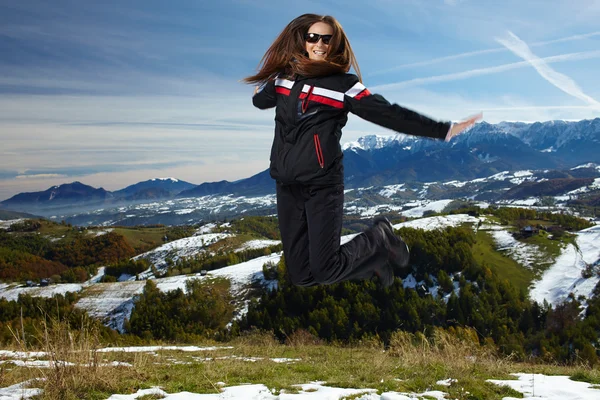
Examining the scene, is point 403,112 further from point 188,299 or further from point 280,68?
point 188,299

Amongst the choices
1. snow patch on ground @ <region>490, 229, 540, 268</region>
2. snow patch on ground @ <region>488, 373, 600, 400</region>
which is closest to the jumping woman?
snow patch on ground @ <region>488, 373, 600, 400</region>

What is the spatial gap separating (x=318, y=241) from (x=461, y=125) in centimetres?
193

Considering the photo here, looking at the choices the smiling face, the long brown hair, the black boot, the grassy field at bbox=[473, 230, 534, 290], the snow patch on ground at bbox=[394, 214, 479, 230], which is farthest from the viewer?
the snow patch on ground at bbox=[394, 214, 479, 230]

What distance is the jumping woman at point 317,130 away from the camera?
13.6ft

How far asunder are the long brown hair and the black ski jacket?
0.11 m

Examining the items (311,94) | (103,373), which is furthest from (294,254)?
(103,373)

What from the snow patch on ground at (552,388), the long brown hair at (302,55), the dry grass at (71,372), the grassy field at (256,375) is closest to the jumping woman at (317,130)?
the long brown hair at (302,55)

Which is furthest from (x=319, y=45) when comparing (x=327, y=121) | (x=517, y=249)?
(x=517, y=249)

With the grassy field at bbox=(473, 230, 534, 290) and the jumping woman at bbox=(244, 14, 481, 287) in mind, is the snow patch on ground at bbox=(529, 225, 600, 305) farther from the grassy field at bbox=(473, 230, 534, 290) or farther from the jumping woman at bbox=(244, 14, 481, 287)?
the jumping woman at bbox=(244, 14, 481, 287)

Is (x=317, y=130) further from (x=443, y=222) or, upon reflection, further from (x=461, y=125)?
(x=443, y=222)

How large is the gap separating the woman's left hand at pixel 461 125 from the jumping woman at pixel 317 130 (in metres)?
0.01

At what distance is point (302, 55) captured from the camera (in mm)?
4535

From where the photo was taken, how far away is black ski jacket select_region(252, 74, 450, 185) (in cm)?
409

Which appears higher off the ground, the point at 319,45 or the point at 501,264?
the point at 319,45
